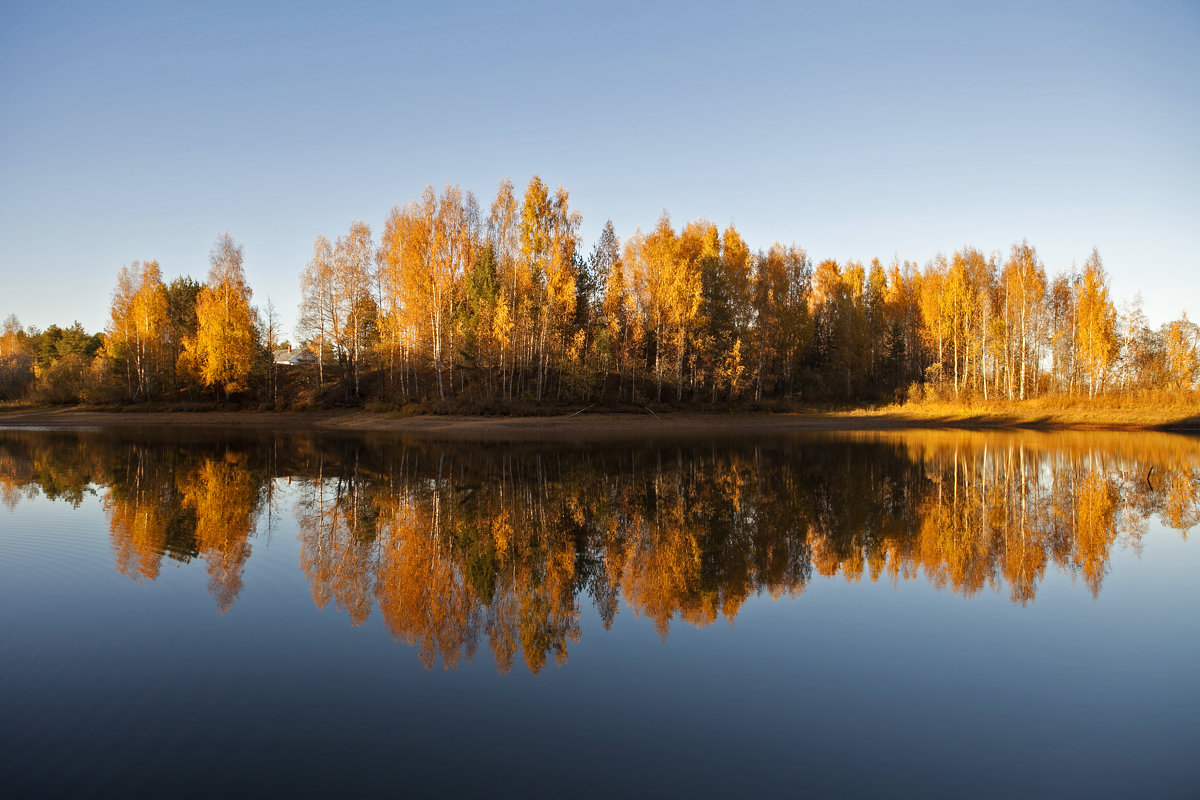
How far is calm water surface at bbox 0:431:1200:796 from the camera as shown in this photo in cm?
462

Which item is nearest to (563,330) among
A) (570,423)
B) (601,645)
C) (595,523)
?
(570,423)

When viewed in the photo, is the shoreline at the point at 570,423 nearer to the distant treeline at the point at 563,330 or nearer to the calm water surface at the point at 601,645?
the distant treeline at the point at 563,330

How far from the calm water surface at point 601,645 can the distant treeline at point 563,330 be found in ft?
89.8

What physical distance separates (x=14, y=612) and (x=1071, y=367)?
58.5 m

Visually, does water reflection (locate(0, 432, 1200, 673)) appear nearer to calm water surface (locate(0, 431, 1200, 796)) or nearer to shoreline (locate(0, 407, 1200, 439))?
calm water surface (locate(0, 431, 1200, 796))

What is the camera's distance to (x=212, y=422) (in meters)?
47.2

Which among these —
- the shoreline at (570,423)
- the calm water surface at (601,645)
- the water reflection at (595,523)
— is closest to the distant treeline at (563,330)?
the shoreline at (570,423)

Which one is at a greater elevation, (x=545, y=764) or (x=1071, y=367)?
(x=1071, y=367)

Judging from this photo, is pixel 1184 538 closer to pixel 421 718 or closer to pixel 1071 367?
pixel 421 718

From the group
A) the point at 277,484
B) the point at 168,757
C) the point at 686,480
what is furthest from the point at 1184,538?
the point at 277,484

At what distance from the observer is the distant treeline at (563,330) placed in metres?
42.3

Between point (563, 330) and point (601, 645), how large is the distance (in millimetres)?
36705

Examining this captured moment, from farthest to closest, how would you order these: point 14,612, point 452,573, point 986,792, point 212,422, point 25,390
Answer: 1. point 25,390
2. point 212,422
3. point 452,573
4. point 14,612
5. point 986,792

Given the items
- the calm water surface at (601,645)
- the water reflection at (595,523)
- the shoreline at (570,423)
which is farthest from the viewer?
the shoreline at (570,423)
